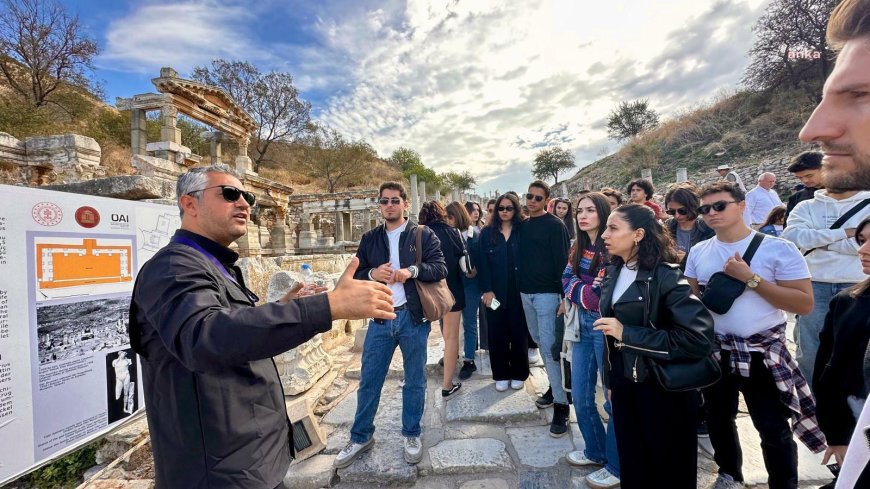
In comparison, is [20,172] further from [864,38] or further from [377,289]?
[864,38]

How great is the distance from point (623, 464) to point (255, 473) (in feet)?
6.44

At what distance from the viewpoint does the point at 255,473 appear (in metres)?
1.39

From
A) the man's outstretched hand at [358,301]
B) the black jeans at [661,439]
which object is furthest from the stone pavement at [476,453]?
the man's outstretched hand at [358,301]

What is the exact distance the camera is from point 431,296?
8.92 feet

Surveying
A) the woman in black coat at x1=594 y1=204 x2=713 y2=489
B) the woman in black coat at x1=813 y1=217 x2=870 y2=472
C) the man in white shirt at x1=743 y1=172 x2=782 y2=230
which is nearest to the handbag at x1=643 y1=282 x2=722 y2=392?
the woman in black coat at x1=594 y1=204 x2=713 y2=489

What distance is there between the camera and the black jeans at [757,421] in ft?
6.35

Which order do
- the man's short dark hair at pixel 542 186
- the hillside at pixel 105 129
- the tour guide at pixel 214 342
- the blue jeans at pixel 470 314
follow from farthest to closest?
the hillside at pixel 105 129
the blue jeans at pixel 470 314
the man's short dark hair at pixel 542 186
the tour guide at pixel 214 342

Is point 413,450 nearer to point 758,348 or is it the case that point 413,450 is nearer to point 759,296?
point 758,348

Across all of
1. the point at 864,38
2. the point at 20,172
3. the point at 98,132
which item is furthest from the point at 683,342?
the point at 98,132

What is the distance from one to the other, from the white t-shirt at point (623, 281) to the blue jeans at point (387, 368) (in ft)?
4.74

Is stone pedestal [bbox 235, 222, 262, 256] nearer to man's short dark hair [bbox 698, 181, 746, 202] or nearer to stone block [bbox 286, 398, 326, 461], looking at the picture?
stone block [bbox 286, 398, 326, 461]

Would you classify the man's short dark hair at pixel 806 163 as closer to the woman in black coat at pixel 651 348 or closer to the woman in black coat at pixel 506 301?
the woman in black coat at pixel 651 348

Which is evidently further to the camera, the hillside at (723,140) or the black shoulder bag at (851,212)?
the hillside at (723,140)

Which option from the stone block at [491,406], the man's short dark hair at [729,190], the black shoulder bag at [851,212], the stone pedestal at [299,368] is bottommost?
the stone block at [491,406]
